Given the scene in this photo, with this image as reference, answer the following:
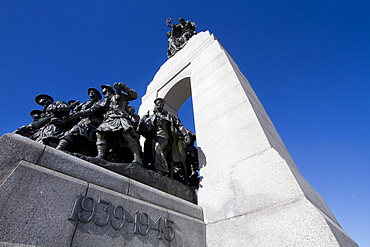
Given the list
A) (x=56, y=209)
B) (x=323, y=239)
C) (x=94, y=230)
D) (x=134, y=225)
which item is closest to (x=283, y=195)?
(x=323, y=239)

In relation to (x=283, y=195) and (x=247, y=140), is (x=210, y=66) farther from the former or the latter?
(x=283, y=195)

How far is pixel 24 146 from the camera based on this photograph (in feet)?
7.13

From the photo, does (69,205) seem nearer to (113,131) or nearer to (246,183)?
(113,131)

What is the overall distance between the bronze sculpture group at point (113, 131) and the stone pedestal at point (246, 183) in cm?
81

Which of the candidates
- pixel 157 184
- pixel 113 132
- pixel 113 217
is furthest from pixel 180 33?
pixel 113 217

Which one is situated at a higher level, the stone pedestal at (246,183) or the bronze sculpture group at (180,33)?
the bronze sculpture group at (180,33)

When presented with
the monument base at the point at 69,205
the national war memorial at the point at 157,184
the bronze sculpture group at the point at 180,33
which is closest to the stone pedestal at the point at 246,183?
the national war memorial at the point at 157,184

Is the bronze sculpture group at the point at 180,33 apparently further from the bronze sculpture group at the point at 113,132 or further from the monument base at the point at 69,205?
the monument base at the point at 69,205

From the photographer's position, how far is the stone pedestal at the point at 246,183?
274 centimetres

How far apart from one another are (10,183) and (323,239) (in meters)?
3.59

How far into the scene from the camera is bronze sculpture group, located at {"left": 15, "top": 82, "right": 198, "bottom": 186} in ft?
13.4

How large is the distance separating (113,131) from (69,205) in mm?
1951

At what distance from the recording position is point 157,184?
374 cm

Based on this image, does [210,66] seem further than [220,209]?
Yes
